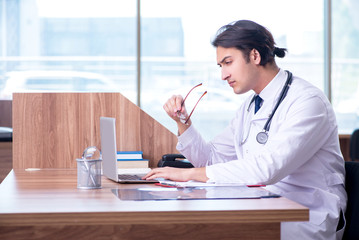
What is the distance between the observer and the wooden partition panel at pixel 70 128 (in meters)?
2.61

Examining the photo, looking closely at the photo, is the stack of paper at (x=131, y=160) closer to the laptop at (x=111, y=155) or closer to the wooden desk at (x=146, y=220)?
the laptop at (x=111, y=155)

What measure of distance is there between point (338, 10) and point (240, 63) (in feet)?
13.4

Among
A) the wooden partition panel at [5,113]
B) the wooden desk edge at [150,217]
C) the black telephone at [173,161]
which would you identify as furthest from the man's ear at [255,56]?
the wooden partition panel at [5,113]

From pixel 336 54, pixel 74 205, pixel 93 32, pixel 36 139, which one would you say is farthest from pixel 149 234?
pixel 336 54

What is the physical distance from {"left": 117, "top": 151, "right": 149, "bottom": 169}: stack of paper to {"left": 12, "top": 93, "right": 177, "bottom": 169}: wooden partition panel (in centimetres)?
12

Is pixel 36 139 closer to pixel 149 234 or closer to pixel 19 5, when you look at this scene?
pixel 149 234

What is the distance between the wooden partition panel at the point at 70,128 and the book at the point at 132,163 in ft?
0.59

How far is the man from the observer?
6.21 feet

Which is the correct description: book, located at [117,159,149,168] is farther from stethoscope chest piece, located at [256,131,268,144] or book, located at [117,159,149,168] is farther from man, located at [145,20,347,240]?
stethoscope chest piece, located at [256,131,268,144]

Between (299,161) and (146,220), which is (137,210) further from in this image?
(299,161)

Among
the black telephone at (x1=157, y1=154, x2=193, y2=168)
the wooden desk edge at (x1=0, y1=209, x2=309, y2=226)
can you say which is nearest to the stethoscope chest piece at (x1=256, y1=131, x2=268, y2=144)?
the black telephone at (x1=157, y1=154, x2=193, y2=168)

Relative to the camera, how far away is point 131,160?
2521 mm

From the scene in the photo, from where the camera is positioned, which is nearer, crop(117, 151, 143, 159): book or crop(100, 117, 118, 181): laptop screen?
crop(100, 117, 118, 181): laptop screen

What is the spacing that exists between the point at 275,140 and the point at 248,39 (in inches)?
19.9
